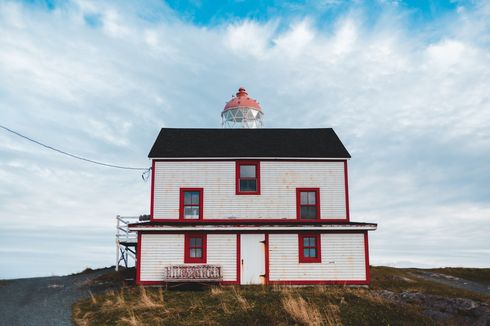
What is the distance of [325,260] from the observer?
920 inches

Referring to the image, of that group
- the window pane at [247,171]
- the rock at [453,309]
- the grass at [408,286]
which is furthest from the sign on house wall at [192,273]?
the rock at [453,309]

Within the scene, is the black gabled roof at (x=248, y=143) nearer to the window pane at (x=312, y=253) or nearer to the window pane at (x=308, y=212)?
the window pane at (x=308, y=212)

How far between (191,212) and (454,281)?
18.0 metres

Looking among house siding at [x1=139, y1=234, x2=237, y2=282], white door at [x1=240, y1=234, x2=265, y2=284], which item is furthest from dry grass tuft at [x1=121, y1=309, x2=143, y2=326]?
white door at [x1=240, y1=234, x2=265, y2=284]

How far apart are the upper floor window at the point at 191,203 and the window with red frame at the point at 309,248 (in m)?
5.38

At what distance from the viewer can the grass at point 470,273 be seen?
3254 cm

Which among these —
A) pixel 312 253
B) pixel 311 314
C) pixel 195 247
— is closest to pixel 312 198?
pixel 312 253

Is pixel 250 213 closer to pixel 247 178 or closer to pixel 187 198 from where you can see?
pixel 247 178

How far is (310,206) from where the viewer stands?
25141mm

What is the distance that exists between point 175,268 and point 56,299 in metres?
5.31

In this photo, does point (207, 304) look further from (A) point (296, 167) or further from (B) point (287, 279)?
(A) point (296, 167)

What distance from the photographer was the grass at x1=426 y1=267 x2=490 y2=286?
32.5 metres

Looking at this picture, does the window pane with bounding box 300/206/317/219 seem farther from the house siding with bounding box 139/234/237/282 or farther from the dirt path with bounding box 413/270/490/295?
the dirt path with bounding box 413/270/490/295

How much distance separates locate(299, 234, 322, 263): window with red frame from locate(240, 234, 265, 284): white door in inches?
73.6
